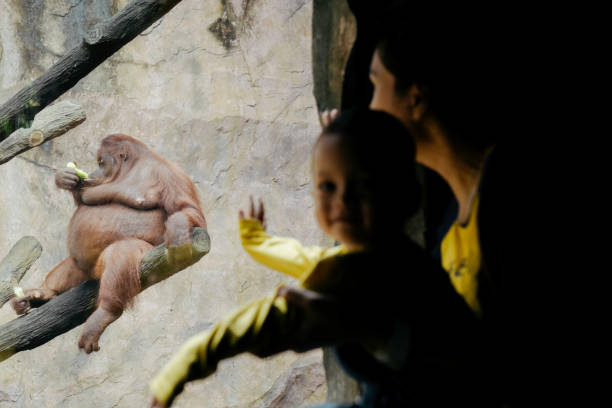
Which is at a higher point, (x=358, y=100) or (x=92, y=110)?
(x=358, y=100)

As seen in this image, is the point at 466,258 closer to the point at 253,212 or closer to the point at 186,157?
the point at 253,212

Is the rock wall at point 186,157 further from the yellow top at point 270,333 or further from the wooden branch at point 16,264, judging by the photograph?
the yellow top at point 270,333

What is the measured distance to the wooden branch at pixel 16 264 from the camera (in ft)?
7.26

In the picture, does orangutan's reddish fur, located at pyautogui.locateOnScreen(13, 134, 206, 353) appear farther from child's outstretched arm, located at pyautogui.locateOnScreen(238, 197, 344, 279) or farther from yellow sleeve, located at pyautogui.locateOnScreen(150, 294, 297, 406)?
yellow sleeve, located at pyautogui.locateOnScreen(150, 294, 297, 406)

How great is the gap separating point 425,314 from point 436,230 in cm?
32

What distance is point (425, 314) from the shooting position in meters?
0.57

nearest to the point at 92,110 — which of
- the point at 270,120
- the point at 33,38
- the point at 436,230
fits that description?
the point at 33,38

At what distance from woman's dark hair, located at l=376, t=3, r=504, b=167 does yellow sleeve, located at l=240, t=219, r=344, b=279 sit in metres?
0.21

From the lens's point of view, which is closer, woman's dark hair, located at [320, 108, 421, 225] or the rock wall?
woman's dark hair, located at [320, 108, 421, 225]

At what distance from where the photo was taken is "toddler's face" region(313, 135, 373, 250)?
578 millimetres

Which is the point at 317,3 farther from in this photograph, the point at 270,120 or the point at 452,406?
the point at 270,120

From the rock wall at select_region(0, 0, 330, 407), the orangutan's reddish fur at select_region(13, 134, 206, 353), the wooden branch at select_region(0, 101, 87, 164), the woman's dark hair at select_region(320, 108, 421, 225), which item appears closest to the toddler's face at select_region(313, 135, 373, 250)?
the woman's dark hair at select_region(320, 108, 421, 225)

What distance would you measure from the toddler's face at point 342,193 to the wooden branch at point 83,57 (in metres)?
1.48

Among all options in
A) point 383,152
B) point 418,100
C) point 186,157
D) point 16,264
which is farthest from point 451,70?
point 186,157
